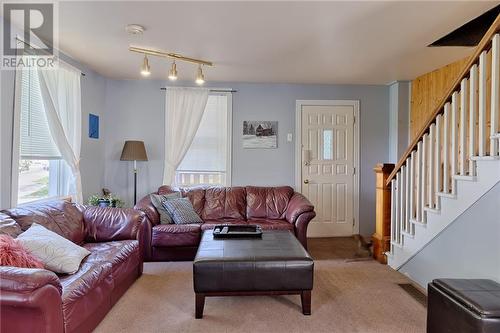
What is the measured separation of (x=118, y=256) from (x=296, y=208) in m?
2.18

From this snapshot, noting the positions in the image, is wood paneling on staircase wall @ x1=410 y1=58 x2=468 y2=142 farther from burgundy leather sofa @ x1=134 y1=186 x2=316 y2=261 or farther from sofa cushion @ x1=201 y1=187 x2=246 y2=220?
→ sofa cushion @ x1=201 y1=187 x2=246 y2=220

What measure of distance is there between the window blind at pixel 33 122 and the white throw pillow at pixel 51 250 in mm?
1164

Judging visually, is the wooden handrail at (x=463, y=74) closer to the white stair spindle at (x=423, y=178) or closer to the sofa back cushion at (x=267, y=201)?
the white stair spindle at (x=423, y=178)

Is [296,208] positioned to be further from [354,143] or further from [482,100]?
[482,100]

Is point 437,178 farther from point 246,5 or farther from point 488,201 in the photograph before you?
point 246,5

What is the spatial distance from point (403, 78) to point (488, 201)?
300 centimetres

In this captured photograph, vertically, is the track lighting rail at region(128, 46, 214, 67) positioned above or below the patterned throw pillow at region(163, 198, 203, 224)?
above

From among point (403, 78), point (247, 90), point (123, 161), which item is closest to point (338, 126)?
point (403, 78)

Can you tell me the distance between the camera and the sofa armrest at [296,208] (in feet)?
13.0

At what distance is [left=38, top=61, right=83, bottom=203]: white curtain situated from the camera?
3.36 m

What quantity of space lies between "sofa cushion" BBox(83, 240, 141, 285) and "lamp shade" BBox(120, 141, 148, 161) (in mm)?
1702

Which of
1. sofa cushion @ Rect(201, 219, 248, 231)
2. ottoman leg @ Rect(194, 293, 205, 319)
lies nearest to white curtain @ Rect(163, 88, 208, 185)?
sofa cushion @ Rect(201, 219, 248, 231)

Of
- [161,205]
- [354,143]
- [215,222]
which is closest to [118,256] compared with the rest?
[161,205]

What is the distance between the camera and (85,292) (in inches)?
82.7
